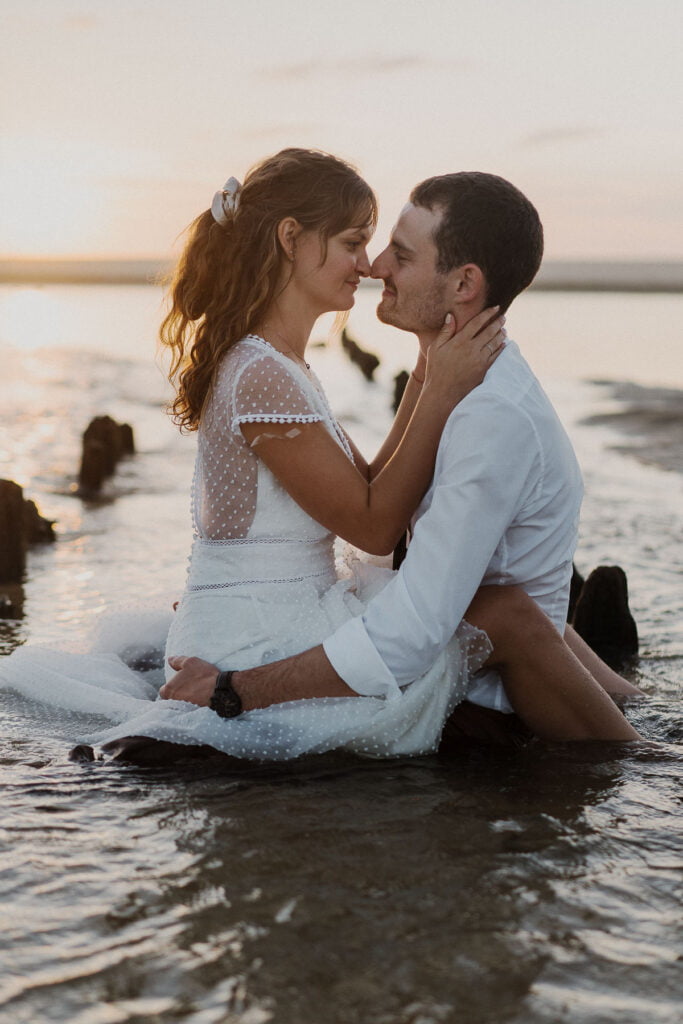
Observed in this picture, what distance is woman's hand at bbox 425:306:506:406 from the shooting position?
15.5 feet

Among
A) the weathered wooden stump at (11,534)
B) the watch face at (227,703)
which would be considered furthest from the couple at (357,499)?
the weathered wooden stump at (11,534)

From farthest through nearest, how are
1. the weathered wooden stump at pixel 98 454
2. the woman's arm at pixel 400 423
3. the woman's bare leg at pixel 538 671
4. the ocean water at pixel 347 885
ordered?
the weathered wooden stump at pixel 98 454, the woman's arm at pixel 400 423, the woman's bare leg at pixel 538 671, the ocean water at pixel 347 885

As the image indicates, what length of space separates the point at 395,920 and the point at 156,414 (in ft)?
55.0

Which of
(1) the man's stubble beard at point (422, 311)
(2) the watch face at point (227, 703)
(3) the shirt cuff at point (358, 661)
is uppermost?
(1) the man's stubble beard at point (422, 311)

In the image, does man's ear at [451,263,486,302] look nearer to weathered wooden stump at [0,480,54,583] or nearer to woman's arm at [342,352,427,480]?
woman's arm at [342,352,427,480]

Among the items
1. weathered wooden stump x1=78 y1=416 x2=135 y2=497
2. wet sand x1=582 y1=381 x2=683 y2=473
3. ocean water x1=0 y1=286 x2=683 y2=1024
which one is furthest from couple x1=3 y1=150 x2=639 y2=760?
wet sand x1=582 y1=381 x2=683 y2=473

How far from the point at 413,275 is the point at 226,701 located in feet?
6.18

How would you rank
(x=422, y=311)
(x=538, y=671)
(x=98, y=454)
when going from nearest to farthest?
(x=538, y=671), (x=422, y=311), (x=98, y=454)

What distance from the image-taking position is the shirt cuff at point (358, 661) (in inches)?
179

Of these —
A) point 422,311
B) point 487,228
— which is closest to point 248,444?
point 422,311

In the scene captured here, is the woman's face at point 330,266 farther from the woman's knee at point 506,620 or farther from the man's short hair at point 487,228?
the woman's knee at point 506,620

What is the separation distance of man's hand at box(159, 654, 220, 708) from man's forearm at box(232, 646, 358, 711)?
0.42 feet

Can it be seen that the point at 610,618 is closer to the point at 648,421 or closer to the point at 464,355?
the point at 464,355

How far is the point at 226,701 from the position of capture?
4.65m
